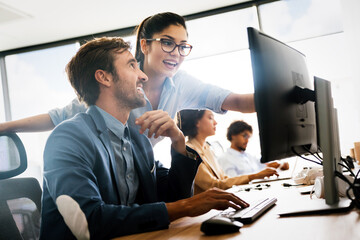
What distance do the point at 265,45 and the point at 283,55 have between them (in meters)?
0.13

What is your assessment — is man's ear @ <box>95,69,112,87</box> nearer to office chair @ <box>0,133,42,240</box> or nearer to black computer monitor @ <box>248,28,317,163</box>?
office chair @ <box>0,133,42,240</box>

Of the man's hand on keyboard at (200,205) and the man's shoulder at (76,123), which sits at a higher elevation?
the man's shoulder at (76,123)

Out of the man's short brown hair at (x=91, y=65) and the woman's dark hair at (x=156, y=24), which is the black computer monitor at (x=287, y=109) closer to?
the man's short brown hair at (x=91, y=65)

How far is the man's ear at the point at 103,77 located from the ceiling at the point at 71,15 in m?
2.84

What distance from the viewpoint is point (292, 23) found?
14.6 ft

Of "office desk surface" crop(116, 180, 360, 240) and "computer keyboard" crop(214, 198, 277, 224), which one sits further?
"computer keyboard" crop(214, 198, 277, 224)

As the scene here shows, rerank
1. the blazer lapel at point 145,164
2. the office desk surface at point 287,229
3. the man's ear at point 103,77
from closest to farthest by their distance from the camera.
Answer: the office desk surface at point 287,229 → the blazer lapel at point 145,164 → the man's ear at point 103,77

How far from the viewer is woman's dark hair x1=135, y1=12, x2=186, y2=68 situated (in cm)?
194

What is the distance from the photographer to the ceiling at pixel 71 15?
13.3 feet

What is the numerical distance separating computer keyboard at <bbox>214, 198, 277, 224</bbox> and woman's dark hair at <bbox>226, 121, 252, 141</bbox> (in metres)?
2.95

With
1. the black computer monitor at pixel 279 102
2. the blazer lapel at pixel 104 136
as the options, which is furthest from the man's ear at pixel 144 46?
the black computer monitor at pixel 279 102

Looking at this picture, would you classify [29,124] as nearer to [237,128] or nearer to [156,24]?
[156,24]

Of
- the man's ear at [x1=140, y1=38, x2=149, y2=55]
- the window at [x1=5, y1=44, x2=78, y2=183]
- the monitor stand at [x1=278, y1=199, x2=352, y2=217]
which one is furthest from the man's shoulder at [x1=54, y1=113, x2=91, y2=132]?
the window at [x1=5, y1=44, x2=78, y2=183]

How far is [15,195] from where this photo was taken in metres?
1.43
